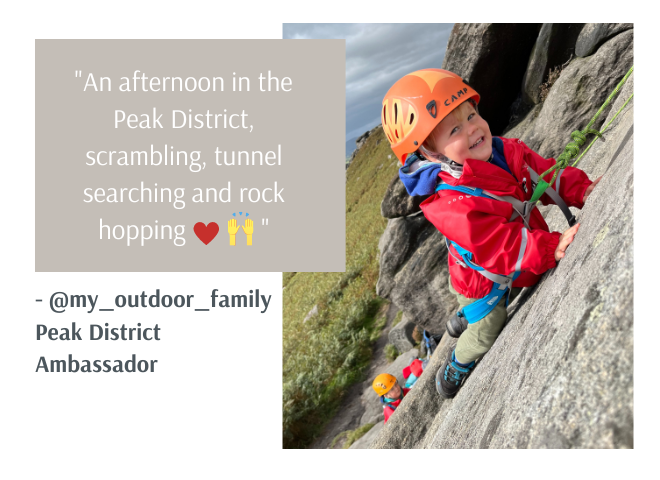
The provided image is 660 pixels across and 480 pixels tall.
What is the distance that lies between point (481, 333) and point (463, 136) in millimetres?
2168

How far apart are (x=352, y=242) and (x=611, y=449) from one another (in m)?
23.6

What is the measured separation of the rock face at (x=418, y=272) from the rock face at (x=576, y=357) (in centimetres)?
680

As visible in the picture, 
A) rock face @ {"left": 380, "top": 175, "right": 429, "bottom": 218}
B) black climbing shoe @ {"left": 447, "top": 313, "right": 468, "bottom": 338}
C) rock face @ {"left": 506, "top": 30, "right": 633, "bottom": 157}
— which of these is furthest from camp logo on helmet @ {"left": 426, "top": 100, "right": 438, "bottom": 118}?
rock face @ {"left": 380, "top": 175, "right": 429, "bottom": 218}

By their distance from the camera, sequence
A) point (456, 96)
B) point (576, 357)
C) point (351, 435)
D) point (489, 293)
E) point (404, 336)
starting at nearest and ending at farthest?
1. point (576, 357)
2. point (456, 96)
3. point (489, 293)
4. point (351, 435)
5. point (404, 336)

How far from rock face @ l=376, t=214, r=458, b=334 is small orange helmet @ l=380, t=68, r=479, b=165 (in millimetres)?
6890

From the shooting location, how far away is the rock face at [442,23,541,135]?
9547mm

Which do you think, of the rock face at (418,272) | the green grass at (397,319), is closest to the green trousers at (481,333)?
the rock face at (418,272)

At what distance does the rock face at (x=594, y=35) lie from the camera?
7758 mm

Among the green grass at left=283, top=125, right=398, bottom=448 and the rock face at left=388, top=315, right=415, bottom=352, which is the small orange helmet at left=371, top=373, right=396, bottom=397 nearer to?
the rock face at left=388, top=315, right=415, bottom=352

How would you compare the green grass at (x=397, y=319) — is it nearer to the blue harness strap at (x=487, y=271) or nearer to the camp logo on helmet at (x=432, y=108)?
the blue harness strap at (x=487, y=271)

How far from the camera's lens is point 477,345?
4719 mm

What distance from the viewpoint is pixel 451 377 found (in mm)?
5297

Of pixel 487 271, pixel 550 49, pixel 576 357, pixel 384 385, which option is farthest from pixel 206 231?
pixel 550 49

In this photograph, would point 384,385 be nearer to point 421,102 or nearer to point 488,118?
point 488,118
